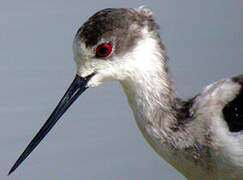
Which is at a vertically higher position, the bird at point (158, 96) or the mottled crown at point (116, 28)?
the mottled crown at point (116, 28)

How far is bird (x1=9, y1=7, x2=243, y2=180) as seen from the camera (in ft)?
8.86

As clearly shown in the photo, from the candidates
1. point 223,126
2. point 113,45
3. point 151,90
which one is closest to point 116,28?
point 113,45

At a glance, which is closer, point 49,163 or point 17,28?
point 49,163

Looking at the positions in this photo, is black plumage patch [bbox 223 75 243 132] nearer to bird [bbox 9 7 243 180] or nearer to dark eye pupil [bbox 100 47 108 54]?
bird [bbox 9 7 243 180]

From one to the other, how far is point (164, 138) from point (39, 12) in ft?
7.40

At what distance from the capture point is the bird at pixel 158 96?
270cm

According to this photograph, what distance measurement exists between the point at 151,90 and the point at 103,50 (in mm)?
258

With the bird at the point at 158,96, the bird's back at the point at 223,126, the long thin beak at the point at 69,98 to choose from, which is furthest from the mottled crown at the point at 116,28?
the bird's back at the point at 223,126

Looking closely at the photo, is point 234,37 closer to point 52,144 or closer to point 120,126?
point 120,126

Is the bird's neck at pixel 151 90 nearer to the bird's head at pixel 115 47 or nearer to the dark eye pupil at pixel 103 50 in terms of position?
the bird's head at pixel 115 47

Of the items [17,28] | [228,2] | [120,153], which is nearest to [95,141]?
[120,153]

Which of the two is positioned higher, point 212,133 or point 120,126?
point 212,133

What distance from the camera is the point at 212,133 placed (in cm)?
276

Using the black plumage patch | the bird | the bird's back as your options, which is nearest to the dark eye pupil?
the bird
